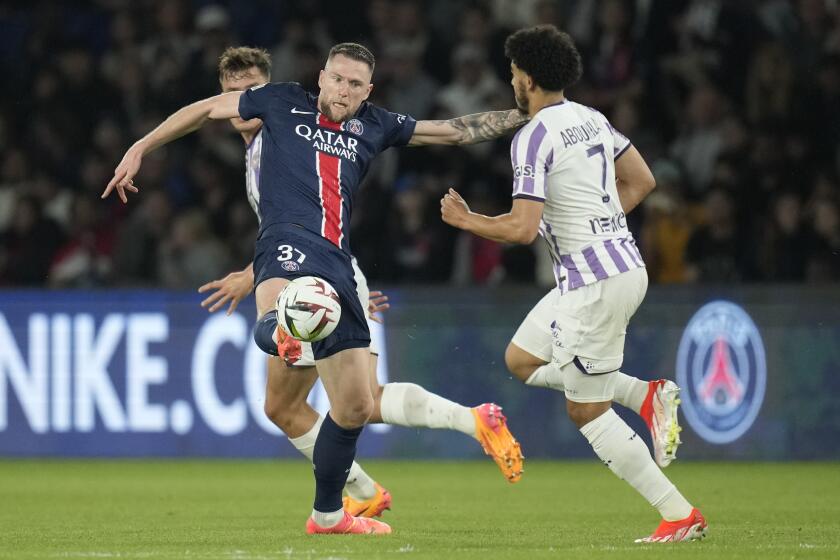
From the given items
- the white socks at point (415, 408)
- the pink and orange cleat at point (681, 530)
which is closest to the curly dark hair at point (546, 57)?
the white socks at point (415, 408)

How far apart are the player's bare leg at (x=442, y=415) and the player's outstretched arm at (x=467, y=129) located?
1142mm

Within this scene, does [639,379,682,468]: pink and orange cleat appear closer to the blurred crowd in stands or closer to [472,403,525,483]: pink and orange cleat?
[472,403,525,483]: pink and orange cleat

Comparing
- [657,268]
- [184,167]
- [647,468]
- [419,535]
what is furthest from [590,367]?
[184,167]

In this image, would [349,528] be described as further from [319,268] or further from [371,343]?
[319,268]

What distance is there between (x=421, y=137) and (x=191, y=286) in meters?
5.71

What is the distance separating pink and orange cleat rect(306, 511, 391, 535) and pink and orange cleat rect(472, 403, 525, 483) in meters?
0.64

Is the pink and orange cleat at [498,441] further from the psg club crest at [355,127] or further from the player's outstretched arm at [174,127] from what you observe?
the player's outstretched arm at [174,127]

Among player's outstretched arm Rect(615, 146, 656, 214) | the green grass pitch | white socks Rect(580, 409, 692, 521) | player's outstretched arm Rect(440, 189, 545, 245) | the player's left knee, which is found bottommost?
the green grass pitch

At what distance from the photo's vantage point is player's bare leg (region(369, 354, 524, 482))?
7285mm

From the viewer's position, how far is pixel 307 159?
7266 millimetres

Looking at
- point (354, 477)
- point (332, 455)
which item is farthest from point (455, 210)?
point (354, 477)

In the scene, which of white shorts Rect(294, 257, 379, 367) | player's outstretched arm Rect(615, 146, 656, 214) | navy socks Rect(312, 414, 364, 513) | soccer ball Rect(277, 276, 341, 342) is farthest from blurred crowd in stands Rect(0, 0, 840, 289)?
soccer ball Rect(277, 276, 341, 342)

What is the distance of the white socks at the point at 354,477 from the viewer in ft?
25.5

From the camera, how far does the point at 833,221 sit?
12625mm
